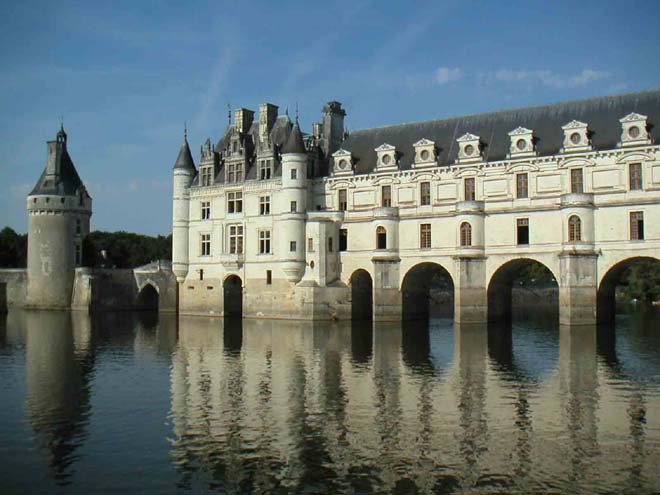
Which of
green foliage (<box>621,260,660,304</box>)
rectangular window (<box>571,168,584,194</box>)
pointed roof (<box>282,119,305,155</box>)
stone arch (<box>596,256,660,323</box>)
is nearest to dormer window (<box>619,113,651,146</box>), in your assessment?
rectangular window (<box>571,168,584,194</box>)

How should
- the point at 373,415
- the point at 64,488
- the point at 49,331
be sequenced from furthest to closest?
1. the point at 49,331
2. the point at 373,415
3. the point at 64,488

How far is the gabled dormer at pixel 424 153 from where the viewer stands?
50312mm

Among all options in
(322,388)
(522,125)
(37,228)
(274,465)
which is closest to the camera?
(274,465)

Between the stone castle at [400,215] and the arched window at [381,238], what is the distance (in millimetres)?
156

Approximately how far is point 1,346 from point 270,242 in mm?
24071

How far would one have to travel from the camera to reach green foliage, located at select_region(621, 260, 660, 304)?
7869cm

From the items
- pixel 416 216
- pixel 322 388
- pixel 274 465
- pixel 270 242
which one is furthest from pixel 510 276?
pixel 274 465

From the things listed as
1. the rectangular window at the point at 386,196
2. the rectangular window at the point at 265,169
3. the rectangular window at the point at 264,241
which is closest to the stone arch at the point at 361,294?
the rectangular window at the point at 386,196

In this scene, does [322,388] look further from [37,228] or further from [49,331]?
[37,228]

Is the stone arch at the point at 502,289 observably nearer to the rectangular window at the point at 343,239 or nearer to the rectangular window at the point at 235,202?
the rectangular window at the point at 343,239

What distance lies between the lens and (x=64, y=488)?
13.5 metres

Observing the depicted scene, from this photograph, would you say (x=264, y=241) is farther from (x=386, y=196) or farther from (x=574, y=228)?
(x=574, y=228)

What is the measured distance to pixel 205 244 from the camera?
60.5 m

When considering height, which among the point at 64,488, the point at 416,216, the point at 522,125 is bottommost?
the point at 64,488
